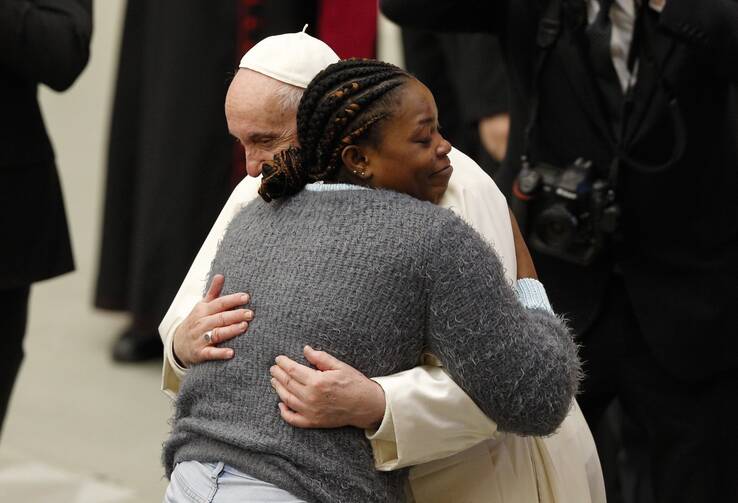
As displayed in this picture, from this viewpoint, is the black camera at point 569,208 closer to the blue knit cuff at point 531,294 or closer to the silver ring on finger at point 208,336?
the blue knit cuff at point 531,294

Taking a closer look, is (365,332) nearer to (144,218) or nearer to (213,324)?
(213,324)

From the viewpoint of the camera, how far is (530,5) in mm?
2529

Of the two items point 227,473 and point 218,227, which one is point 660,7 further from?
point 227,473

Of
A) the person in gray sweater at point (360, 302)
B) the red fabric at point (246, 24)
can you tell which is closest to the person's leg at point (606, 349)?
the person in gray sweater at point (360, 302)

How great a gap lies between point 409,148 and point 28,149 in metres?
1.18

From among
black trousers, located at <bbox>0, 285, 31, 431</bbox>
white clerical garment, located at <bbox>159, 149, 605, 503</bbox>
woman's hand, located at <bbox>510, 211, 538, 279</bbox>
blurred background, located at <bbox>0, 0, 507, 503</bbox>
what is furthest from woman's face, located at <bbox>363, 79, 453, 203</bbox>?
blurred background, located at <bbox>0, 0, 507, 503</bbox>

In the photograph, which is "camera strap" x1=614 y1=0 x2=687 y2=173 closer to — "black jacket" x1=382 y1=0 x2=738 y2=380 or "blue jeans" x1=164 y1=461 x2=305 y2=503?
"black jacket" x1=382 y1=0 x2=738 y2=380

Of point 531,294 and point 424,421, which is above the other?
point 531,294

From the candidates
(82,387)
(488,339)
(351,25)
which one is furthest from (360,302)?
(82,387)

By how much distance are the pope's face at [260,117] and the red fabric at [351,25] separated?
6.86 feet

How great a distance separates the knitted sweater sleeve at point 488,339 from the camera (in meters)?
1.64

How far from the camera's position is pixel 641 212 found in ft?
8.03

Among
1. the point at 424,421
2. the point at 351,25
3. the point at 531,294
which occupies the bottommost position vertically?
the point at 351,25

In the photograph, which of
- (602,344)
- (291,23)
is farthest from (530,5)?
(291,23)
